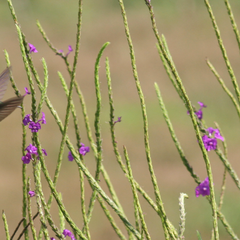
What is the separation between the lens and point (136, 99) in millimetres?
8172

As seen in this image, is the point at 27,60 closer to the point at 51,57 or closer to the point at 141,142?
the point at 141,142

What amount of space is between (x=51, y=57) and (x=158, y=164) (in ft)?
13.0

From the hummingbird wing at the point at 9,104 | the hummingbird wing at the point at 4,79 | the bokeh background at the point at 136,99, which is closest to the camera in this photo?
the hummingbird wing at the point at 9,104

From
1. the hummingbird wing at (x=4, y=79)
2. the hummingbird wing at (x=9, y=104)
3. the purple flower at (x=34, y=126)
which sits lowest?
the purple flower at (x=34, y=126)

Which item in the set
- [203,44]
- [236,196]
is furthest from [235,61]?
[236,196]

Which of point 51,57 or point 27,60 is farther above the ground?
point 51,57

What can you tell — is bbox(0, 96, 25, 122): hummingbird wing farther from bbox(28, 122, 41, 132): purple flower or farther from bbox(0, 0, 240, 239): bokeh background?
bbox(0, 0, 240, 239): bokeh background

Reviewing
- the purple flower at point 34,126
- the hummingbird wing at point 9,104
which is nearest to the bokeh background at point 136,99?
the hummingbird wing at point 9,104

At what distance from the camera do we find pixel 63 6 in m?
11.9

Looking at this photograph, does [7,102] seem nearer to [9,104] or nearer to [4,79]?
[9,104]

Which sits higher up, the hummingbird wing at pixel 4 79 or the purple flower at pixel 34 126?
the hummingbird wing at pixel 4 79

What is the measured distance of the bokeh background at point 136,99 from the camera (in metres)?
6.13

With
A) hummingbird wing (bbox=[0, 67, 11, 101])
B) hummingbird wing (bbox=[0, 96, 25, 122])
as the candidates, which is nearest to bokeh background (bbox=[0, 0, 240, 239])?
hummingbird wing (bbox=[0, 67, 11, 101])

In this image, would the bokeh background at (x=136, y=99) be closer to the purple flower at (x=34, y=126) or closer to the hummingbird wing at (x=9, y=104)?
the hummingbird wing at (x=9, y=104)
